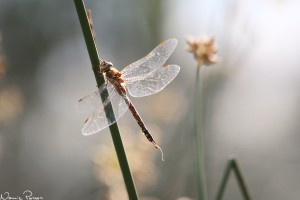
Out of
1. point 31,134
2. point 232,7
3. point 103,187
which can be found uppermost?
point 31,134

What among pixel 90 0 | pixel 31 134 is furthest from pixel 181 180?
pixel 90 0

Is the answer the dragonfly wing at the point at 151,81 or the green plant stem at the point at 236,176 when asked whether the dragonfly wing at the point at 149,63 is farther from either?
the green plant stem at the point at 236,176

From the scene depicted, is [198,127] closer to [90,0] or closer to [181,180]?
[181,180]

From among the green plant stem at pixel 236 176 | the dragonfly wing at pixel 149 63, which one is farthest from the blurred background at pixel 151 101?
the green plant stem at pixel 236 176

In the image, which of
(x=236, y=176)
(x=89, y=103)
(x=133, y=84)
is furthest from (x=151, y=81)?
(x=236, y=176)

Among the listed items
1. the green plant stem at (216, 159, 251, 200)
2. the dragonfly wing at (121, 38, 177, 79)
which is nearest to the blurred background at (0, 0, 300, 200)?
the dragonfly wing at (121, 38, 177, 79)

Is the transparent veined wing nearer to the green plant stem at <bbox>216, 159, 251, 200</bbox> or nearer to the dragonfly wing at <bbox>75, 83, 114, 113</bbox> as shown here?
the dragonfly wing at <bbox>75, 83, 114, 113</bbox>
